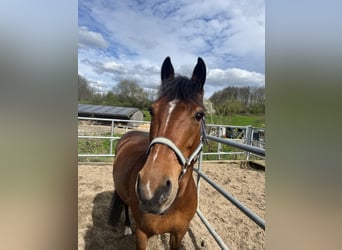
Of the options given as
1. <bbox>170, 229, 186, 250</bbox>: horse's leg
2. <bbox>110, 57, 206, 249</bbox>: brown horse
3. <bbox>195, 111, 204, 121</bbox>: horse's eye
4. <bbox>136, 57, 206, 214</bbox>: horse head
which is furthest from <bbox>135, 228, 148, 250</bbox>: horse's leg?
<bbox>195, 111, 204, 121</bbox>: horse's eye

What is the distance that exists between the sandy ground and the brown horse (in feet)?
2.37

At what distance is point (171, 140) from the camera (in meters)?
0.84

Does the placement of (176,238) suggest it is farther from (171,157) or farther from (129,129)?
(129,129)

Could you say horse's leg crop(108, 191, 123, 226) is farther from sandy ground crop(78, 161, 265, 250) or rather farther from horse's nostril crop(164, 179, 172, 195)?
horse's nostril crop(164, 179, 172, 195)

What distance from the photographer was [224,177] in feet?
12.6

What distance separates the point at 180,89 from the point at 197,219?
173 centimetres

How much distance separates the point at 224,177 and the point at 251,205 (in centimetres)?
116

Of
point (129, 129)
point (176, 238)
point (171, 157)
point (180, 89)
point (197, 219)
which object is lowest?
point (197, 219)

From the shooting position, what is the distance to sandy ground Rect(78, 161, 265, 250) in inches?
70.9

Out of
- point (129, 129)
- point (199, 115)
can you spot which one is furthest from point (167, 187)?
point (129, 129)
